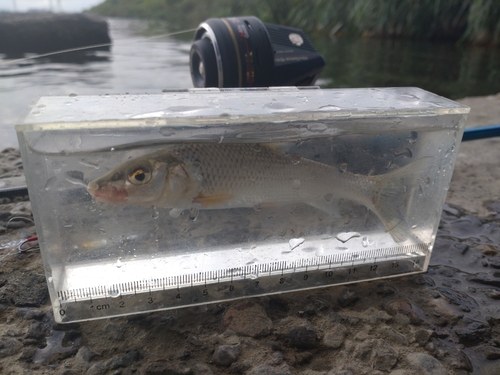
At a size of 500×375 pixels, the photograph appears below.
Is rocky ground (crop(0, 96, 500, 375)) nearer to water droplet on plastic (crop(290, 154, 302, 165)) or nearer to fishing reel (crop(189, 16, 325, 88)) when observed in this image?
water droplet on plastic (crop(290, 154, 302, 165))

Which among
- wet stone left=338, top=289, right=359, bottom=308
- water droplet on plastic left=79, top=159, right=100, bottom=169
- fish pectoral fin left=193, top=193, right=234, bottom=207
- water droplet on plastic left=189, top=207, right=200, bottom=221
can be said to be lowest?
wet stone left=338, top=289, right=359, bottom=308

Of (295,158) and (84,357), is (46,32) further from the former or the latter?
(84,357)

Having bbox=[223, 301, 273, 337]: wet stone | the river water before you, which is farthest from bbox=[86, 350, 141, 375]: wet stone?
the river water

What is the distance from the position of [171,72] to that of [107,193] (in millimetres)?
4452

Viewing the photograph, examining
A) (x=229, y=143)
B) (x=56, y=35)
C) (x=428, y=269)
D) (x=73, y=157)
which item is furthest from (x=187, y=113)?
(x=56, y=35)

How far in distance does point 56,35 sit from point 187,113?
387cm

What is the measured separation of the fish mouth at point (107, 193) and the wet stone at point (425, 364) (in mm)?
870

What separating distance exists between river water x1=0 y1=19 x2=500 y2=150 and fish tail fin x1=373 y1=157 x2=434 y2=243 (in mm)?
2077

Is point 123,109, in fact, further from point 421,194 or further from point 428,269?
point 428,269

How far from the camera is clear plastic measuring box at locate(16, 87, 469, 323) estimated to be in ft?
3.67

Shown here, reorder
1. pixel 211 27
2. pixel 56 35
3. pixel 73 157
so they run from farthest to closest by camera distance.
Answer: pixel 56 35 < pixel 211 27 < pixel 73 157

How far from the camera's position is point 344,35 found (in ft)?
37.7

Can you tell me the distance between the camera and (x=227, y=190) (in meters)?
1.26

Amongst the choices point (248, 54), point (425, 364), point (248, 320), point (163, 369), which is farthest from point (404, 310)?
point (248, 54)
